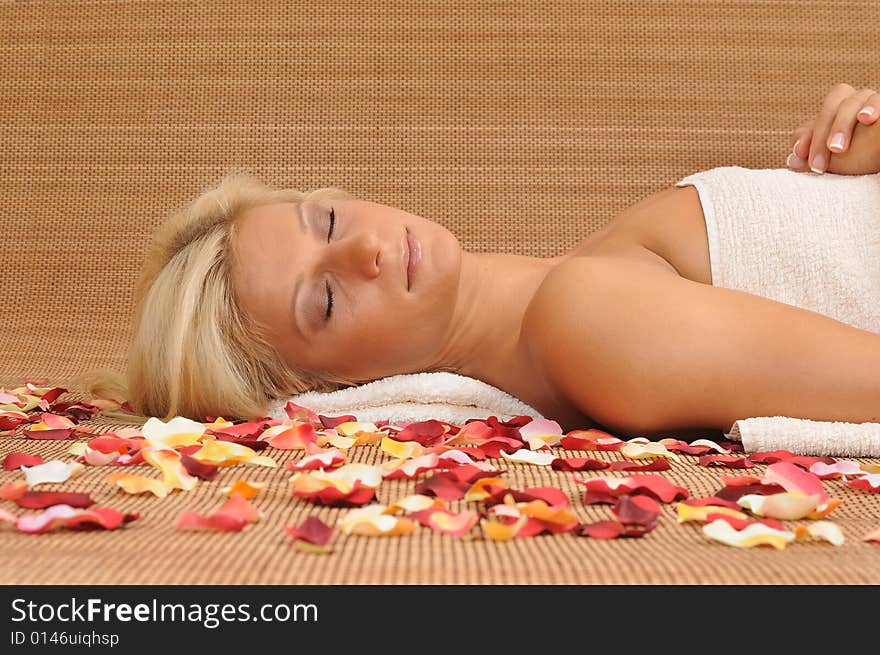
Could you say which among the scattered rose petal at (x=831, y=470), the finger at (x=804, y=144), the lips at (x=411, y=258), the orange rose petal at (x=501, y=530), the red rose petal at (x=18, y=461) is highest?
the finger at (x=804, y=144)

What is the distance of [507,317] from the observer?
61.5 inches

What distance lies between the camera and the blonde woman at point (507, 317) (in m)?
1.26

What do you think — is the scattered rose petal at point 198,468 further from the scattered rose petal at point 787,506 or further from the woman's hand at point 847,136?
the woman's hand at point 847,136

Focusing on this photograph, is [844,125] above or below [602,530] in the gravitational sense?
above

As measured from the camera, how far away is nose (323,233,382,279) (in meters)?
1.40

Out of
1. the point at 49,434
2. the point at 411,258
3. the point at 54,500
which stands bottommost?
the point at 49,434

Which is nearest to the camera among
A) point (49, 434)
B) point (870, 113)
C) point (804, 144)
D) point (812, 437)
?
point (812, 437)

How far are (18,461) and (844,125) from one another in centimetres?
132

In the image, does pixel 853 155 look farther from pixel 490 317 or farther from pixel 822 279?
pixel 490 317

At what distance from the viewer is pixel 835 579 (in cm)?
73

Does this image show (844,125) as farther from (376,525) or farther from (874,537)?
(376,525)

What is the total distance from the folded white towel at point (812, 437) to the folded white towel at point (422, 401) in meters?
0.38

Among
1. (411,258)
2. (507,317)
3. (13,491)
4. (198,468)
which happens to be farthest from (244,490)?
(507,317)

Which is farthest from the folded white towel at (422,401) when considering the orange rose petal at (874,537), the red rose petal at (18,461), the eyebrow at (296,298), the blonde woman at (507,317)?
the orange rose petal at (874,537)
